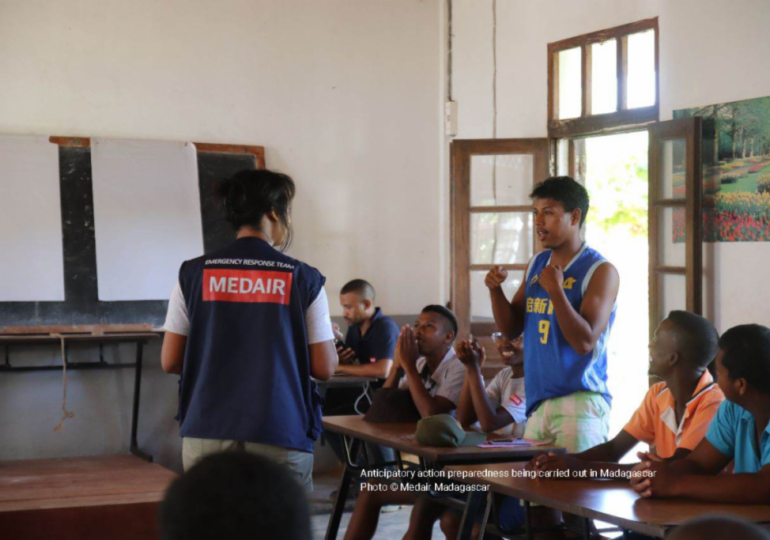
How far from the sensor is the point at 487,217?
18.6 ft

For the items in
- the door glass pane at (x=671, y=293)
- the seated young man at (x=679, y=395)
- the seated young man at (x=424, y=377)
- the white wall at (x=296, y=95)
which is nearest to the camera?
the seated young man at (x=679, y=395)

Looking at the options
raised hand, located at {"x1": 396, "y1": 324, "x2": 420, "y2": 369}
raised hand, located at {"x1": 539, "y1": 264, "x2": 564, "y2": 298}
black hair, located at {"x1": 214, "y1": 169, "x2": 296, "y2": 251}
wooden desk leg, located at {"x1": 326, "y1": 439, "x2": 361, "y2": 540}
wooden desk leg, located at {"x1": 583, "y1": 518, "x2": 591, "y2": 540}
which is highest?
black hair, located at {"x1": 214, "y1": 169, "x2": 296, "y2": 251}

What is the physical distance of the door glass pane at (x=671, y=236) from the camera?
447 centimetres

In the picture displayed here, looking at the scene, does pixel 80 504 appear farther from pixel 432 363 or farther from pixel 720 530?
pixel 720 530

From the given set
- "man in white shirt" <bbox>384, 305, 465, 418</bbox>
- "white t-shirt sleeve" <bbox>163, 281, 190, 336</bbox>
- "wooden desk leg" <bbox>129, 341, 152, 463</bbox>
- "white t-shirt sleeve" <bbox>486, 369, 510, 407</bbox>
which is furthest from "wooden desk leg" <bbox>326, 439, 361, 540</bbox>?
"wooden desk leg" <bbox>129, 341, 152, 463</bbox>

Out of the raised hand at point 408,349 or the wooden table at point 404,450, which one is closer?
the wooden table at point 404,450

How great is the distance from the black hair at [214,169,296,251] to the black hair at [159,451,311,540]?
4.91 feet

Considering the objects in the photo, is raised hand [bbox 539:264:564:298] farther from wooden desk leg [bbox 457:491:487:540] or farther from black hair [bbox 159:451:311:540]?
black hair [bbox 159:451:311:540]

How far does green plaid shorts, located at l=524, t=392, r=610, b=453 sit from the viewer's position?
2756mm

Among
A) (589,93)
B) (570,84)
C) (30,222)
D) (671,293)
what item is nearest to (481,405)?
(671,293)

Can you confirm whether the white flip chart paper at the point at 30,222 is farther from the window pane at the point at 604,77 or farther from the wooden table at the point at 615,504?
the wooden table at the point at 615,504

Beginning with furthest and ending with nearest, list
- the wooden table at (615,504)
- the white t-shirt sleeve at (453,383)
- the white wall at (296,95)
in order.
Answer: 1. the white wall at (296,95)
2. the white t-shirt sleeve at (453,383)
3. the wooden table at (615,504)

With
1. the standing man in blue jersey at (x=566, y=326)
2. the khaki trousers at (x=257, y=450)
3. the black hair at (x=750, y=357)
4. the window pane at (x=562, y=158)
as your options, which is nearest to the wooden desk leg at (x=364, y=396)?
the window pane at (x=562, y=158)

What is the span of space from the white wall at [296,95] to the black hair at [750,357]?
4.15 metres
